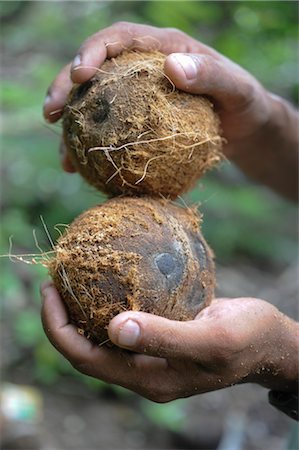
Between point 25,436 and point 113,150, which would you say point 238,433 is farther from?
point 113,150

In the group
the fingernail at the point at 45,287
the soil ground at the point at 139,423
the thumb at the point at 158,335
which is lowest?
the soil ground at the point at 139,423

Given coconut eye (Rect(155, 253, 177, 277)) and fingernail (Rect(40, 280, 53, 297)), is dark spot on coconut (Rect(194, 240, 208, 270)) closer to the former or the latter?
coconut eye (Rect(155, 253, 177, 277))

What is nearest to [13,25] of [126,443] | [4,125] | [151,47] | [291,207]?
[4,125]

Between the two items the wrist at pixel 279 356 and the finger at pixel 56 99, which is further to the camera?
the finger at pixel 56 99

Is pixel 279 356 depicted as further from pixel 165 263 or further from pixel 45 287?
pixel 45 287

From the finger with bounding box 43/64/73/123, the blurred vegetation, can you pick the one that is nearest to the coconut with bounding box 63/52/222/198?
the finger with bounding box 43/64/73/123

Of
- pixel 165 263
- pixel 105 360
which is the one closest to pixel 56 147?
pixel 165 263

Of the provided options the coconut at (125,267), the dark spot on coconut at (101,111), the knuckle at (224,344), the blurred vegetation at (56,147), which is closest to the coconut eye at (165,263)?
the coconut at (125,267)

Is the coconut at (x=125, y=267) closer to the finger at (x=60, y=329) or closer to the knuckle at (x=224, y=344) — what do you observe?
the finger at (x=60, y=329)
